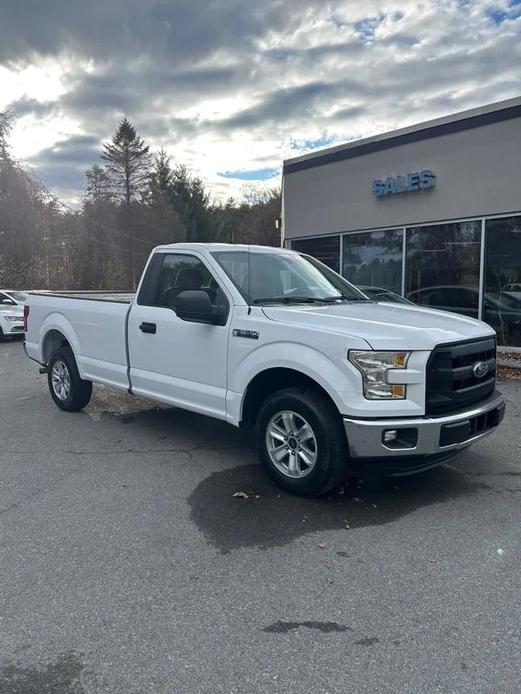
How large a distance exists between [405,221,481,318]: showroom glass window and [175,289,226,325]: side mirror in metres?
8.51

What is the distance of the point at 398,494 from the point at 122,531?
84.5 inches

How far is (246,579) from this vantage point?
3207 millimetres

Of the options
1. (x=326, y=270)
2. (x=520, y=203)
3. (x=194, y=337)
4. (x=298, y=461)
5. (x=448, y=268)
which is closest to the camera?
(x=298, y=461)

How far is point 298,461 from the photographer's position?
4312 mm

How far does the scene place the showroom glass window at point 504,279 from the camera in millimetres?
11055

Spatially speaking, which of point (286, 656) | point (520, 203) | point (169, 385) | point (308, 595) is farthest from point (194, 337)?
point (520, 203)

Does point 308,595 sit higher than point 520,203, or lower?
lower

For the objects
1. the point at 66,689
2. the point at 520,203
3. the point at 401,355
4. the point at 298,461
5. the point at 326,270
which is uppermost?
the point at 520,203

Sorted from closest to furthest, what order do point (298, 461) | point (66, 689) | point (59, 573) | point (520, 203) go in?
1. point (66, 689)
2. point (59, 573)
3. point (298, 461)
4. point (520, 203)

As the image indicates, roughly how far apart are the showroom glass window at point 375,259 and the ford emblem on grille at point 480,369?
907 centimetres

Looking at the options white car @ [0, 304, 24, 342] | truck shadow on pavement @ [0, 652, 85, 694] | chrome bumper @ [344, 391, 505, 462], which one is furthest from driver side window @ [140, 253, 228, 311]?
white car @ [0, 304, 24, 342]

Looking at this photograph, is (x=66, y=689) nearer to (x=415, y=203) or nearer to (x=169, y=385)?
(x=169, y=385)

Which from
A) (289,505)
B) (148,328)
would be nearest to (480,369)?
(289,505)

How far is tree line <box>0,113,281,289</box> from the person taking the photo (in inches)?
1045
